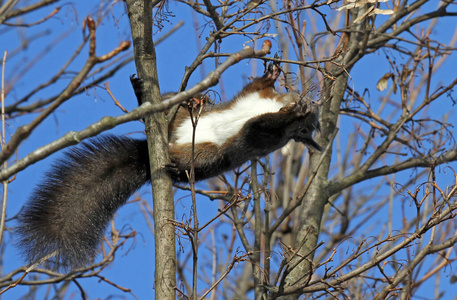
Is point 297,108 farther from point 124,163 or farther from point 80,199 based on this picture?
point 80,199

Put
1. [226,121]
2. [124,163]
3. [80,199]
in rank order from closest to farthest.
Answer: [80,199], [124,163], [226,121]

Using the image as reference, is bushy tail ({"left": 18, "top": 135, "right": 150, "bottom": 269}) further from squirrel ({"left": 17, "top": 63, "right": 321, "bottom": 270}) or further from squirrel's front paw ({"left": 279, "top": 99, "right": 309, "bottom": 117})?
squirrel's front paw ({"left": 279, "top": 99, "right": 309, "bottom": 117})

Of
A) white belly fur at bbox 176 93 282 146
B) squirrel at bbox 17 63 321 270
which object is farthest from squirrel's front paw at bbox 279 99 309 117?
white belly fur at bbox 176 93 282 146

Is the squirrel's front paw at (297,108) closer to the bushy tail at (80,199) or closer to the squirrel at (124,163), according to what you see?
the squirrel at (124,163)

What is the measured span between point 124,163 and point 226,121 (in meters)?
0.75

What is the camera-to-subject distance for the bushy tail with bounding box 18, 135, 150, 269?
12.0ft

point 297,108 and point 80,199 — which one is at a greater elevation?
point 297,108

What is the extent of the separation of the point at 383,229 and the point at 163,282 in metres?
3.34

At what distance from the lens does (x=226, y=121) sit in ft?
13.9

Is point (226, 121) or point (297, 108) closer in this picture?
point (297, 108)

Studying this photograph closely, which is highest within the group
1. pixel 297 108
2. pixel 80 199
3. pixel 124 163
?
pixel 297 108

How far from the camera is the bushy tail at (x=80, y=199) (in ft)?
12.0

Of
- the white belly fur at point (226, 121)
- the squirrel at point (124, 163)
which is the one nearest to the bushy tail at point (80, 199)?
the squirrel at point (124, 163)

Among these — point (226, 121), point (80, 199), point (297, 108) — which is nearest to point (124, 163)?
point (80, 199)
